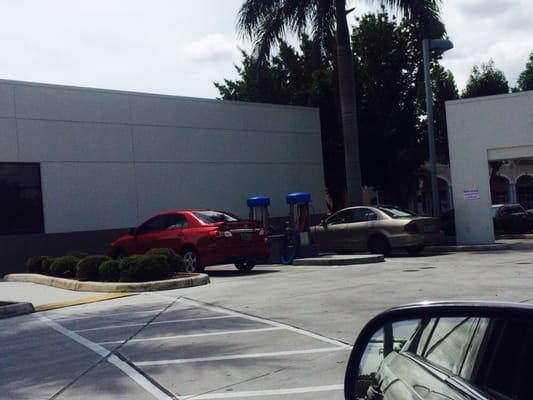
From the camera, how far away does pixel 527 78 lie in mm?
36094

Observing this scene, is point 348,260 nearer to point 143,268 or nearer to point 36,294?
point 143,268

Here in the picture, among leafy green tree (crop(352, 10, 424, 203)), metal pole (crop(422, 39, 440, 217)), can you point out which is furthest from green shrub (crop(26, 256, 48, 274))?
leafy green tree (crop(352, 10, 424, 203))

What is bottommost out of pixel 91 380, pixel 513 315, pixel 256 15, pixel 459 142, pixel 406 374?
pixel 91 380

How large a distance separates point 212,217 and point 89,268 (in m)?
3.06

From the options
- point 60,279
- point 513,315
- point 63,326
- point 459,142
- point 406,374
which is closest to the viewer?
point 513,315

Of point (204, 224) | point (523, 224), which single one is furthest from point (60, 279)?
point (523, 224)

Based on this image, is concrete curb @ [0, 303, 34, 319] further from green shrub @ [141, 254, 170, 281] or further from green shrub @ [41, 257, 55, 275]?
green shrub @ [41, 257, 55, 275]

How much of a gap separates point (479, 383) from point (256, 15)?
2151 cm

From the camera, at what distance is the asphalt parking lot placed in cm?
629

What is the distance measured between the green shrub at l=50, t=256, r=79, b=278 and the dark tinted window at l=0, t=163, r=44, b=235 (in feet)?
12.0

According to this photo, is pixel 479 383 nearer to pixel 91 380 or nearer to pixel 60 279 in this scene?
pixel 91 380

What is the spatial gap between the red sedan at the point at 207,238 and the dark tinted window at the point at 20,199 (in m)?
4.18

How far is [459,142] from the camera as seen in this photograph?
2122 cm

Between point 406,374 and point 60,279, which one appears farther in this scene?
point 60,279
